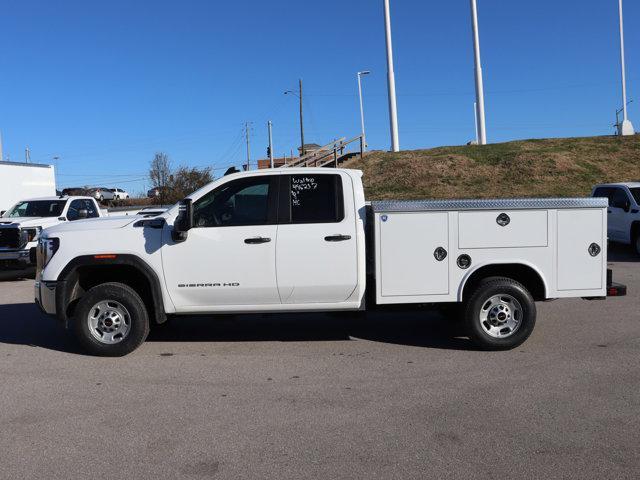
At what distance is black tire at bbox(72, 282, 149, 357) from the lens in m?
6.49

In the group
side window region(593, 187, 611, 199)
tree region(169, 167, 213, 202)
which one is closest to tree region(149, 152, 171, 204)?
tree region(169, 167, 213, 202)

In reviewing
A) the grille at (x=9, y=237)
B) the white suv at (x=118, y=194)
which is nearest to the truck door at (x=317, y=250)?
the grille at (x=9, y=237)

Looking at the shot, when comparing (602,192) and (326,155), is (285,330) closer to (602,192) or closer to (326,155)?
A: (602,192)

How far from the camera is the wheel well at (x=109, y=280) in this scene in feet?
21.8

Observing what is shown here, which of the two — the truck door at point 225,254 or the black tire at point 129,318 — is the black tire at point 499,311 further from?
the black tire at point 129,318

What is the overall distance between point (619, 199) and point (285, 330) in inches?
428

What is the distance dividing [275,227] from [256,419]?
7.38 feet

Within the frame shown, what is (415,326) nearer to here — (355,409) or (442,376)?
(442,376)

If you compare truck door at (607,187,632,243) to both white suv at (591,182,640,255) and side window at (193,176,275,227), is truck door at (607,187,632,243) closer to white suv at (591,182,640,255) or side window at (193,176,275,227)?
white suv at (591,182,640,255)

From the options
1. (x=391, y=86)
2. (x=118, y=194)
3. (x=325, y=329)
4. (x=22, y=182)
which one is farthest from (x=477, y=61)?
(x=118, y=194)

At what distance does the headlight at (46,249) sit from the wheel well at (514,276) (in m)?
4.38

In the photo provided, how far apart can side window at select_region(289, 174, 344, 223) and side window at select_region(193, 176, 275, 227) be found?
0.24 m

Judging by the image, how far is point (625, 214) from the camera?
1484cm

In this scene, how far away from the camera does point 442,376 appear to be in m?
5.77
